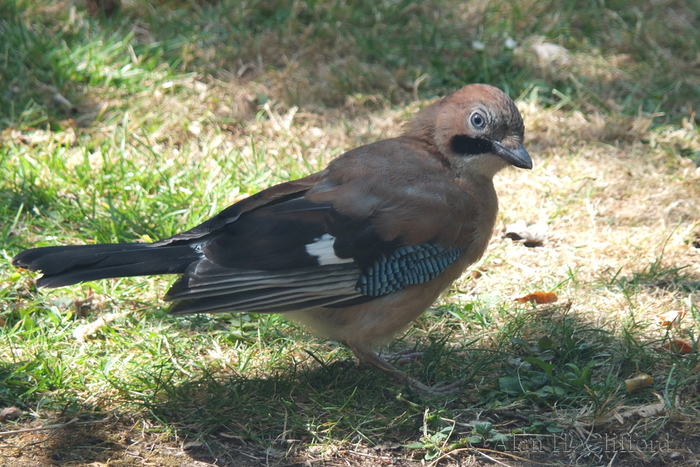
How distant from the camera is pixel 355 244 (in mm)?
3395

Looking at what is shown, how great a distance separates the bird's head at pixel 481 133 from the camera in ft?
11.8

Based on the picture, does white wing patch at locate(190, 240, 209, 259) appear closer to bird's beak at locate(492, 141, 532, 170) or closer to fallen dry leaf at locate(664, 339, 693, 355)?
bird's beak at locate(492, 141, 532, 170)

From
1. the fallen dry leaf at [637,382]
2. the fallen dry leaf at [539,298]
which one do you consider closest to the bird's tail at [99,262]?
the fallen dry leaf at [539,298]

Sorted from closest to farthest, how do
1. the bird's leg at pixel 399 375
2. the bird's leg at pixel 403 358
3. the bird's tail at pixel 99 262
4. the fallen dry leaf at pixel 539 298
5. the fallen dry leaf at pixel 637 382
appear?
the bird's tail at pixel 99 262 → the fallen dry leaf at pixel 637 382 → the bird's leg at pixel 399 375 → the bird's leg at pixel 403 358 → the fallen dry leaf at pixel 539 298

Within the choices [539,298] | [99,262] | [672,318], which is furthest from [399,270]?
[672,318]

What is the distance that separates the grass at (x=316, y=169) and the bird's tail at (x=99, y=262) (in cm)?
59

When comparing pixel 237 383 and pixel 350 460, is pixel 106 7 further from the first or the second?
pixel 350 460

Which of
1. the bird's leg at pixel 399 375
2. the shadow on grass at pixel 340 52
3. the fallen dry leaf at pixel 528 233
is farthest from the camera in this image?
the shadow on grass at pixel 340 52

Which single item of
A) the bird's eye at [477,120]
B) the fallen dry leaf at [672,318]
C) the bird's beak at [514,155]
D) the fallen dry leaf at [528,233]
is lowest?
the fallen dry leaf at [672,318]

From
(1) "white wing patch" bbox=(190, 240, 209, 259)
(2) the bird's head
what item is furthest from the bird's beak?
(1) "white wing patch" bbox=(190, 240, 209, 259)

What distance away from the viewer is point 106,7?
6398 mm

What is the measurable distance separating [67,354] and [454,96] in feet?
7.60

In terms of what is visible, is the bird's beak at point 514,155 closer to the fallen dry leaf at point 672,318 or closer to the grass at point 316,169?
the grass at point 316,169

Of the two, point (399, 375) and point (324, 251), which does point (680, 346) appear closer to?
point (399, 375)
